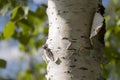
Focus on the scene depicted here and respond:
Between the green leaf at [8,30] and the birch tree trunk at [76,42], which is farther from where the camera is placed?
the green leaf at [8,30]

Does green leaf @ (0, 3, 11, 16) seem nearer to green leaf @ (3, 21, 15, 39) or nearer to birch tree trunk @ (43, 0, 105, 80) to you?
green leaf @ (3, 21, 15, 39)

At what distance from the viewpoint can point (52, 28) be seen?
3.34 feet

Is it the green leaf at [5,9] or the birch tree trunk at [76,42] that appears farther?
the green leaf at [5,9]

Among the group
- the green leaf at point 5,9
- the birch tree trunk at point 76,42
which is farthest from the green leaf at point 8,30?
the birch tree trunk at point 76,42

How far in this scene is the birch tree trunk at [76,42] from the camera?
3.13ft

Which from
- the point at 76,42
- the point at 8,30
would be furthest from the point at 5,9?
the point at 76,42

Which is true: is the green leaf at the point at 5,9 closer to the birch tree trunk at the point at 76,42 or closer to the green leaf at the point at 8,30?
the green leaf at the point at 8,30

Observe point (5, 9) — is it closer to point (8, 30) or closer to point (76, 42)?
point (8, 30)

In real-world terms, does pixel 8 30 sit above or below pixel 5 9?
below

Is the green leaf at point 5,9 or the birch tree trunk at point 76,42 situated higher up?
the green leaf at point 5,9

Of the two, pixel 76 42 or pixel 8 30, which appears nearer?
pixel 76 42

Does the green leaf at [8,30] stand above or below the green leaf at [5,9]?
below

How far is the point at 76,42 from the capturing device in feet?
3.19

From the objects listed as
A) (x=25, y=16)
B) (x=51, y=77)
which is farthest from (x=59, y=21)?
(x=25, y=16)
